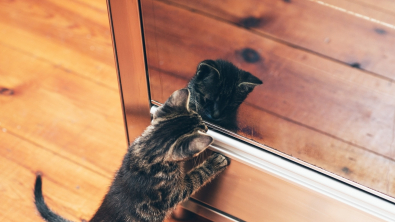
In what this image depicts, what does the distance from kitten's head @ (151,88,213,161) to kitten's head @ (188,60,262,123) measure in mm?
88

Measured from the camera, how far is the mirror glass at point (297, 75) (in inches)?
26.5

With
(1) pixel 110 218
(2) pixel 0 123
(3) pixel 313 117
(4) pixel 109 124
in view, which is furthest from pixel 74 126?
(3) pixel 313 117

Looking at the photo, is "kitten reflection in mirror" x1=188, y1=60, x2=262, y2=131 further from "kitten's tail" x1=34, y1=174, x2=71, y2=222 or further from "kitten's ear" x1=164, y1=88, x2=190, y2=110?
"kitten's tail" x1=34, y1=174, x2=71, y2=222

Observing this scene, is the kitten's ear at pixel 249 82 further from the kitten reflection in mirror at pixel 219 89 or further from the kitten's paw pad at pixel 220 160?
the kitten's paw pad at pixel 220 160

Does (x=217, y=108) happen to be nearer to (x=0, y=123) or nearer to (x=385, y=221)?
(x=385, y=221)

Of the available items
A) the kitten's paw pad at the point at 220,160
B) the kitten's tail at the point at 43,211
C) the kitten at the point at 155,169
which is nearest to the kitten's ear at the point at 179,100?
the kitten at the point at 155,169

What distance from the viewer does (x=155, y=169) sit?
2.13 ft

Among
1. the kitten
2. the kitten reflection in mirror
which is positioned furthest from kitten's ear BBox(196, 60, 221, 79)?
the kitten

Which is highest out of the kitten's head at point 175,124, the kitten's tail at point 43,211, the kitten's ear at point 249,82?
the kitten's ear at point 249,82

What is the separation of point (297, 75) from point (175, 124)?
0.33m

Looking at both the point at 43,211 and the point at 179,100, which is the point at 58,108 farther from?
the point at 179,100

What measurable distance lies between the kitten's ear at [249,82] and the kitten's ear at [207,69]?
0.05 meters

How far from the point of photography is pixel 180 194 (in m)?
0.70

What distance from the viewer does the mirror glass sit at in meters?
0.67
